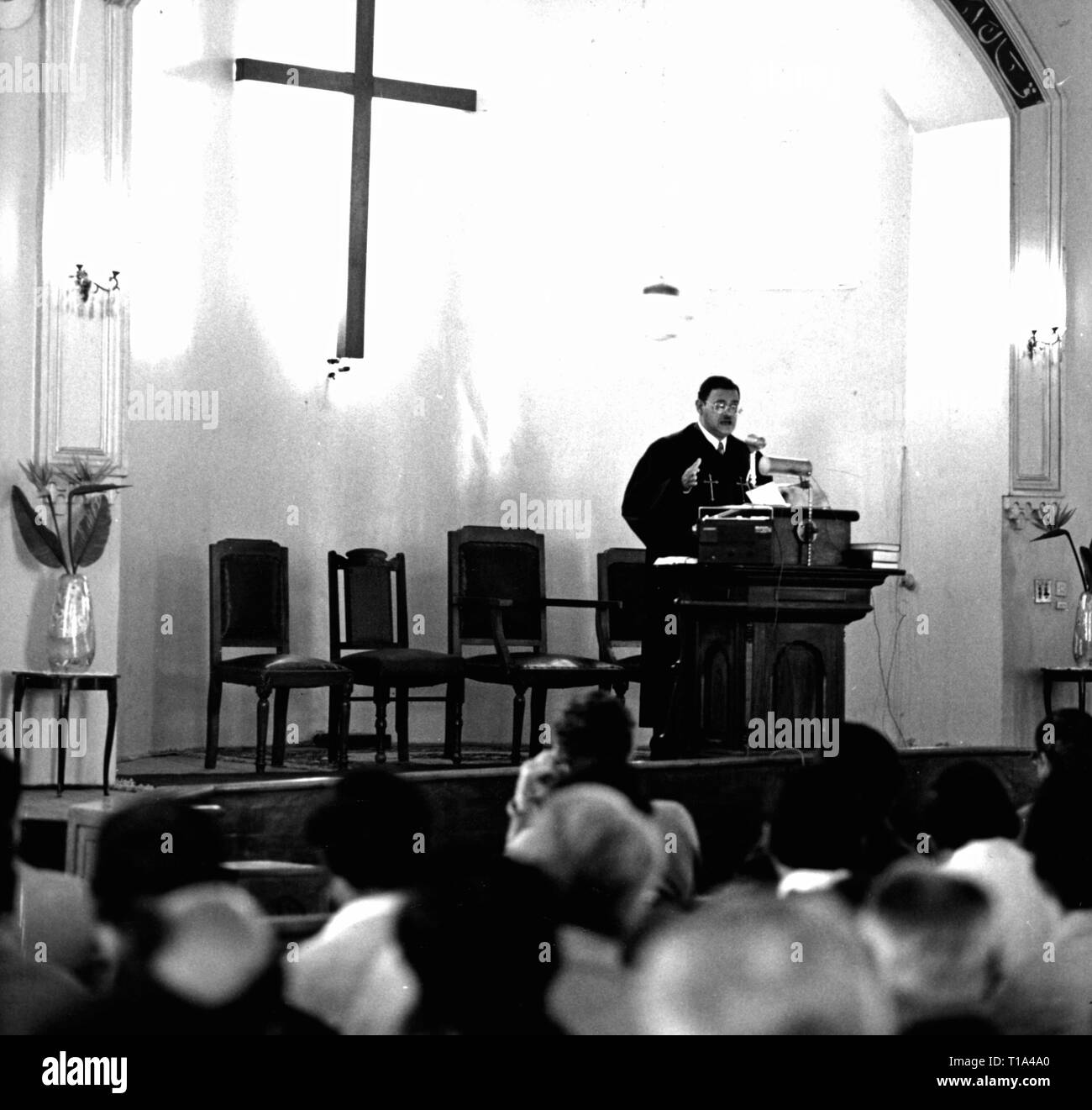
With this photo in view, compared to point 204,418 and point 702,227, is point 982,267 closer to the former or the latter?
point 702,227

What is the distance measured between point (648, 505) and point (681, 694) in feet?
4.19

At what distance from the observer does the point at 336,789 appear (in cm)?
305

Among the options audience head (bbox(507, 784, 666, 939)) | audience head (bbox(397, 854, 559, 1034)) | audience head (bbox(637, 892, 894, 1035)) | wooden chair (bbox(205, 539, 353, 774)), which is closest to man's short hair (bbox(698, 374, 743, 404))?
wooden chair (bbox(205, 539, 353, 774))

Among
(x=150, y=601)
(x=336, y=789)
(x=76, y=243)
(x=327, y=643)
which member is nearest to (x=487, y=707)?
(x=327, y=643)

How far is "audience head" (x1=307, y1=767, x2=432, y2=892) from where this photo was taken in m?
2.79

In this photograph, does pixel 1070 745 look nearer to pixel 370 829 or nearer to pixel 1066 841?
pixel 1066 841

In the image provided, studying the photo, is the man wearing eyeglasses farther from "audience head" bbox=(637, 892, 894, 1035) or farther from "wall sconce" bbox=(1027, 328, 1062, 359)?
"audience head" bbox=(637, 892, 894, 1035)

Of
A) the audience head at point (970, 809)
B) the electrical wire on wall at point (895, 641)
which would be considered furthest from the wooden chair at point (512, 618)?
the audience head at point (970, 809)

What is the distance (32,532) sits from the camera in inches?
261

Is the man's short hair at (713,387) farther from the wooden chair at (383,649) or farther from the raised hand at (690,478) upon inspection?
the wooden chair at (383,649)

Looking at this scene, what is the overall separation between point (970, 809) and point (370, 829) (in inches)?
48.4

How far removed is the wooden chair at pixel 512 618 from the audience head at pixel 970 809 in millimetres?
3989

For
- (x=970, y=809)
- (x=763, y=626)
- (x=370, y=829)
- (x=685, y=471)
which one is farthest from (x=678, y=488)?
(x=370, y=829)

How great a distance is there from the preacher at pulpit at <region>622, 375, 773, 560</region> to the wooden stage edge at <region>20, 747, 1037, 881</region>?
1.56 meters
